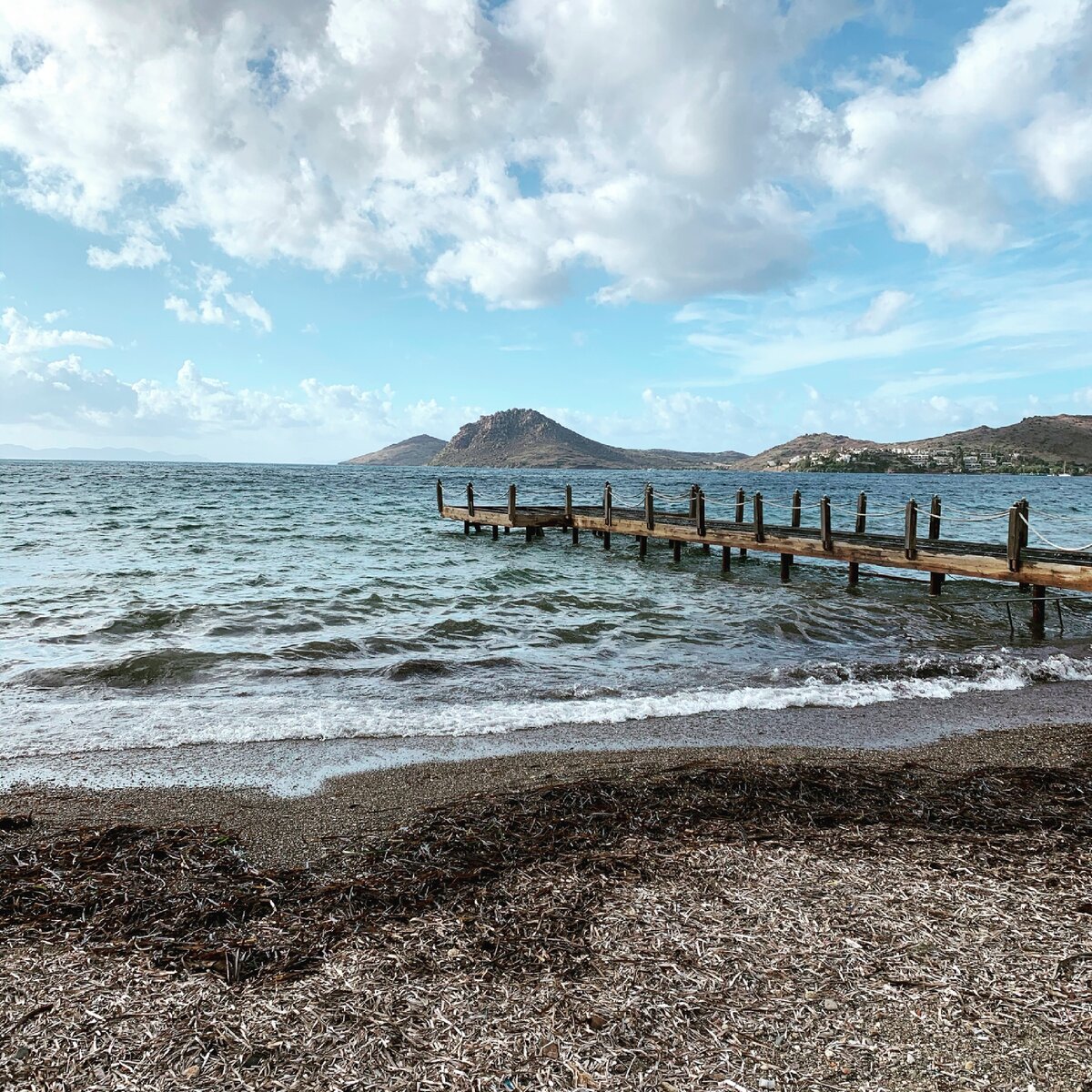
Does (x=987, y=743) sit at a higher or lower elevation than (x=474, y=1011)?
lower

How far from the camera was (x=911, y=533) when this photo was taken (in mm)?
16938

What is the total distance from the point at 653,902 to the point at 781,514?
2145 inches

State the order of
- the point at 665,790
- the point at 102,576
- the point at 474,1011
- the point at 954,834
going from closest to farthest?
the point at 474,1011, the point at 954,834, the point at 665,790, the point at 102,576

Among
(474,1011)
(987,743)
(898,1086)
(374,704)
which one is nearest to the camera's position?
(898,1086)

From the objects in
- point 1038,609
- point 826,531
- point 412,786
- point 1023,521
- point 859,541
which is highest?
point 1023,521

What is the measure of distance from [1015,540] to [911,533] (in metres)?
2.61

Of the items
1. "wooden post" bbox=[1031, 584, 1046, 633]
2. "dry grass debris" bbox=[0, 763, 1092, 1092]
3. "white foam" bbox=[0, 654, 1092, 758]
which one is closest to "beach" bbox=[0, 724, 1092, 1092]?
"dry grass debris" bbox=[0, 763, 1092, 1092]

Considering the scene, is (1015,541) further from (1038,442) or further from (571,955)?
(1038,442)

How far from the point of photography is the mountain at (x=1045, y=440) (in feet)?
557

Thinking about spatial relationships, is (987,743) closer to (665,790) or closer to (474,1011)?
(665,790)

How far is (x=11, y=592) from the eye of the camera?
1589cm

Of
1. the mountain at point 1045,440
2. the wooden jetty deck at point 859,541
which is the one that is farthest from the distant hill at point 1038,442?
the wooden jetty deck at point 859,541

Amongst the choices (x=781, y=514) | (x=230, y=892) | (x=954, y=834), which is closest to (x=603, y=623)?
(x=954, y=834)

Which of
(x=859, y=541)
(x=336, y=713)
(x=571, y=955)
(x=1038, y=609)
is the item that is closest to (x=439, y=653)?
(x=336, y=713)
